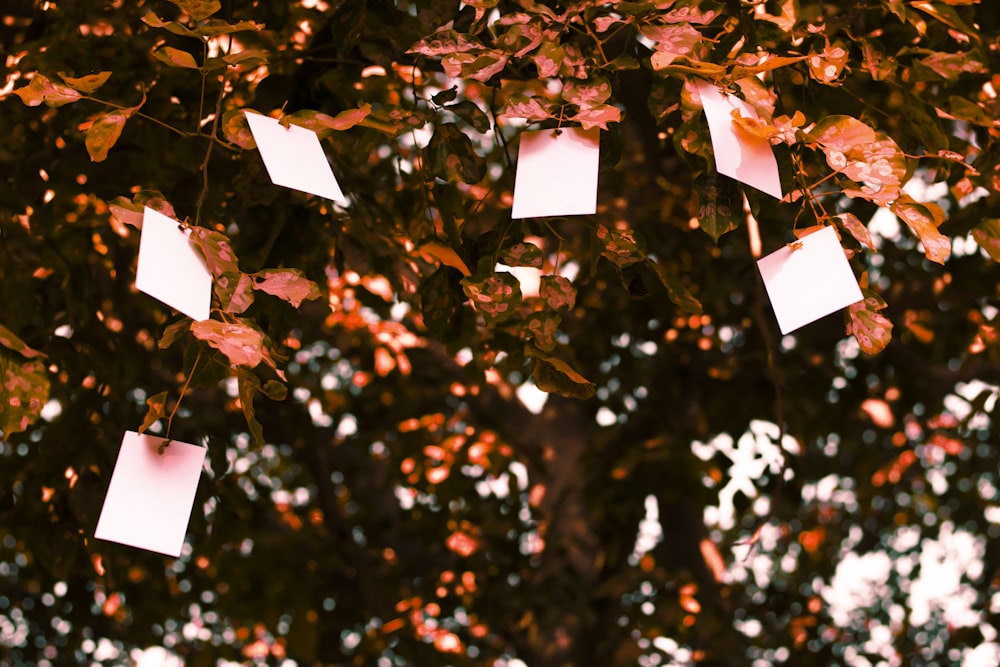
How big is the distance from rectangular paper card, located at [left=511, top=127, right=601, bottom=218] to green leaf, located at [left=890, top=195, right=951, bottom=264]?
12.0 inches

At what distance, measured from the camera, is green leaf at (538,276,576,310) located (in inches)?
43.4

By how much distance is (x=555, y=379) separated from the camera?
1.12 m

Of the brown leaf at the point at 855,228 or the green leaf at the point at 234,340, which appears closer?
the green leaf at the point at 234,340

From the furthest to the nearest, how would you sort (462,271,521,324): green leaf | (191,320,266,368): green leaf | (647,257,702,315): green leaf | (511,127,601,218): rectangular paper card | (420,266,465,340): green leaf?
1. (420,266,465,340): green leaf
2. (647,257,702,315): green leaf
3. (462,271,521,324): green leaf
4. (511,127,601,218): rectangular paper card
5. (191,320,266,368): green leaf

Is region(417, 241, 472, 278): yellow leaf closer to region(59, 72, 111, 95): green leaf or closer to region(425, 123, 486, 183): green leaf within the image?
region(425, 123, 486, 183): green leaf

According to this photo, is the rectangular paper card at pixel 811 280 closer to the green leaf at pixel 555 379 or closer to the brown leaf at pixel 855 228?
the brown leaf at pixel 855 228

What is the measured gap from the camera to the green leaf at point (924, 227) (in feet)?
3.23

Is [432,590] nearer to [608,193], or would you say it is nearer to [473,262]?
[608,193]

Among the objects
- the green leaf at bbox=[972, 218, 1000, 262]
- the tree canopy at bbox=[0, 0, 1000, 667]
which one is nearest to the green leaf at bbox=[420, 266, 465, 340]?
the tree canopy at bbox=[0, 0, 1000, 667]

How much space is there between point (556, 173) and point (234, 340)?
1.10ft

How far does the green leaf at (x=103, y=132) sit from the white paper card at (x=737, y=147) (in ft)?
1.83

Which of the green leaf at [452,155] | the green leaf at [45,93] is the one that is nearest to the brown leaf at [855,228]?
the green leaf at [452,155]

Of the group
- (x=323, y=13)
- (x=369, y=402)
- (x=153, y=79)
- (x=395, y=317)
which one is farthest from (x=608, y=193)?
(x=153, y=79)

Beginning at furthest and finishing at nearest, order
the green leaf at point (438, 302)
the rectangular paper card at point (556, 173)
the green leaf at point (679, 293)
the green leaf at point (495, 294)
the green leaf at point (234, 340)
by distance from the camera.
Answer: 1. the green leaf at point (438, 302)
2. the green leaf at point (679, 293)
3. the green leaf at point (495, 294)
4. the rectangular paper card at point (556, 173)
5. the green leaf at point (234, 340)
